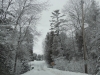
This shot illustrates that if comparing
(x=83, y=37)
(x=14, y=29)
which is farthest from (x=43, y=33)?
(x=14, y=29)

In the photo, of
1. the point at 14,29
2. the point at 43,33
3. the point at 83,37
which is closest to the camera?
the point at 14,29

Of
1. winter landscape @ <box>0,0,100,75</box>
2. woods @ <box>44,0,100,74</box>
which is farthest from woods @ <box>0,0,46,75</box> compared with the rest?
woods @ <box>44,0,100,74</box>

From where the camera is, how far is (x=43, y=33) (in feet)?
62.8

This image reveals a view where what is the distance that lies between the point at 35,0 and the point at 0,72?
7697 mm

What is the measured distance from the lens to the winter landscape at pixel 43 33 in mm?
9484

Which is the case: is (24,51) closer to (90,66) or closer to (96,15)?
(90,66)

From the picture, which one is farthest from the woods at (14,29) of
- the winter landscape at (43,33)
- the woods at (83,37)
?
the woods at (83,37)

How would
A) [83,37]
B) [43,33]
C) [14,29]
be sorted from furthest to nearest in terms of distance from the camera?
1. [43,33]
2. [83,37]
3. [14,29]


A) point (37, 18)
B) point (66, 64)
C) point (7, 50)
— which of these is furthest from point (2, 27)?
point (66, 64)

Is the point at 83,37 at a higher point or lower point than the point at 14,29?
lower

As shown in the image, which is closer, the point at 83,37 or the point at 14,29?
the point at 14,29

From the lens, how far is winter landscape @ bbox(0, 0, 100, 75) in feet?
31.1

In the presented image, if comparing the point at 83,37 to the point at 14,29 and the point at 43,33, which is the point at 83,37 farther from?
the point at 14,29

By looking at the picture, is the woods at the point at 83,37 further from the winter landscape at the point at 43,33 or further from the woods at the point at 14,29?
the woods at the point at 14,29
